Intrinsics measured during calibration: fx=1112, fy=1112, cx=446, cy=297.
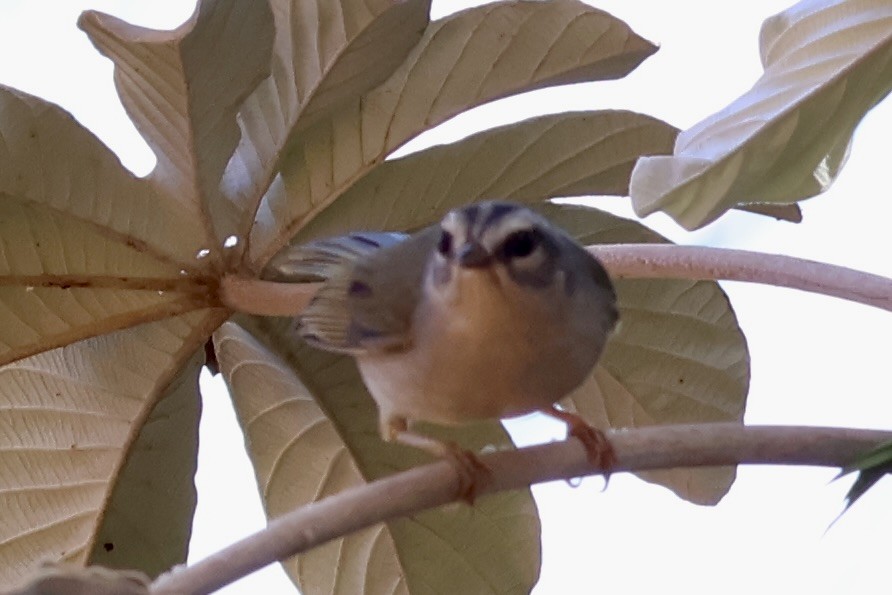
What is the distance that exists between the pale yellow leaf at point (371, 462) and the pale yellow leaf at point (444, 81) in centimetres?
13

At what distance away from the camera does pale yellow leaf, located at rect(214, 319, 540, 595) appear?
1277 millimetres

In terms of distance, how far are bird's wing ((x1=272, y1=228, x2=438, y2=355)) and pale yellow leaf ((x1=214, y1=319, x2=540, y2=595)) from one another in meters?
0.19

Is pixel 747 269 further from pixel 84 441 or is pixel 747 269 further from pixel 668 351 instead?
pixel 84 441

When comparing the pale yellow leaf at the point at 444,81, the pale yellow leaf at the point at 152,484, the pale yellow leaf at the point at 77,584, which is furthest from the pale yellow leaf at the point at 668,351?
the pale yellow leaf at the point at 77,584

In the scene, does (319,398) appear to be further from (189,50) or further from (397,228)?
(189,50)

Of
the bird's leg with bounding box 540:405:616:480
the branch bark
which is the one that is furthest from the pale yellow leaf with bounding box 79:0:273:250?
the bird's leg with bounding box 540:405:616:480

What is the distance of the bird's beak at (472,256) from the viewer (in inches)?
33.0

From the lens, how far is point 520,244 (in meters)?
0.87

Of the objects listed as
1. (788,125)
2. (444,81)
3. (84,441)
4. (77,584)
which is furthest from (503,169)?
(77,584)

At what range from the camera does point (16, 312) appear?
113cm

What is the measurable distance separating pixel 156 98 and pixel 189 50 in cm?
10

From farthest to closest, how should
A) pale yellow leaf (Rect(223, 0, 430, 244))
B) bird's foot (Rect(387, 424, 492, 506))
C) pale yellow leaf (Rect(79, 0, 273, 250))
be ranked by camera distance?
pale yellow leaf (Rect(223, 0, 430, 244)), pale yellow leaf (Rect(79, 0, 273, 250)), bird's foot (Rect(387, 424, 492, 506))

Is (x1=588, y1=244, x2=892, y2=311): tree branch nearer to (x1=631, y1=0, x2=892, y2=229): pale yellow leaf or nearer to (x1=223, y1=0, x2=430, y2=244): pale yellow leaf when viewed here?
(x1=631, y1=0, x2=892, y2=229): pale yellow leaf

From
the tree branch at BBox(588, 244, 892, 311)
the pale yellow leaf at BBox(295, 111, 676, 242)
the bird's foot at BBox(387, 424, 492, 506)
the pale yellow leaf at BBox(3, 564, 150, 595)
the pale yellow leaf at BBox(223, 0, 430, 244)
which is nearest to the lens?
the pale yellow leaf at BBox(3, 564, 150, 595)
